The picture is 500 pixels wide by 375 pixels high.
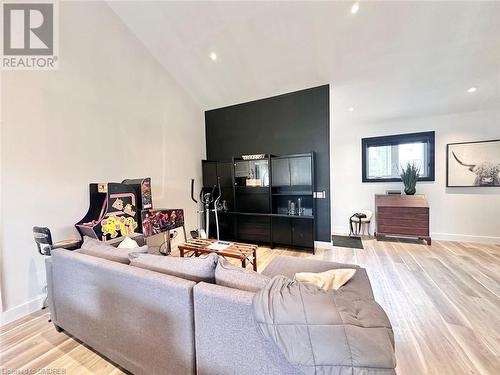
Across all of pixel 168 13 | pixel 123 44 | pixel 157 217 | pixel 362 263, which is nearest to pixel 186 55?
pixel 168 13

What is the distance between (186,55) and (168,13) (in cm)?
67

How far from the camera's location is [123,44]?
337 centimetres

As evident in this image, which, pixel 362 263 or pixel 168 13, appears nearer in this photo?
pixel 168 13

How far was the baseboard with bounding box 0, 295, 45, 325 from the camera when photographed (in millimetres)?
2109

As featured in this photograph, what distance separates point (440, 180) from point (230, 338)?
214 inches

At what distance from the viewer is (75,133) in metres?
2.76

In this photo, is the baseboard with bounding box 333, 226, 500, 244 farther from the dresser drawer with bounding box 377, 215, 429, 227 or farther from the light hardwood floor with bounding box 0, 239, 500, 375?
the light hardwood floor with bounding box 0, 239, 500, 375

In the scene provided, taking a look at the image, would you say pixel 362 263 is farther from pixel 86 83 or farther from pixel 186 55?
pixel 86 83

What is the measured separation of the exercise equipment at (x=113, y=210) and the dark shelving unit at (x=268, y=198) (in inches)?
71.1

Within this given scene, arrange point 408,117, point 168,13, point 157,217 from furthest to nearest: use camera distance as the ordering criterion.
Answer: point 408,117 < point 157,217 < point 168,13

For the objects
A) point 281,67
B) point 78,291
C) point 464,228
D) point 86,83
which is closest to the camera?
point 78,291

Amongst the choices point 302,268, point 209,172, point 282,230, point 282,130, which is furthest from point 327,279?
point 209,172

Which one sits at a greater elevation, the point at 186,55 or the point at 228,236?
the point at 186,55

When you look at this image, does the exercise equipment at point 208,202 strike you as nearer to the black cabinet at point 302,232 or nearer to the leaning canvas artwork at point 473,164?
the black cabinet at point 302,232
